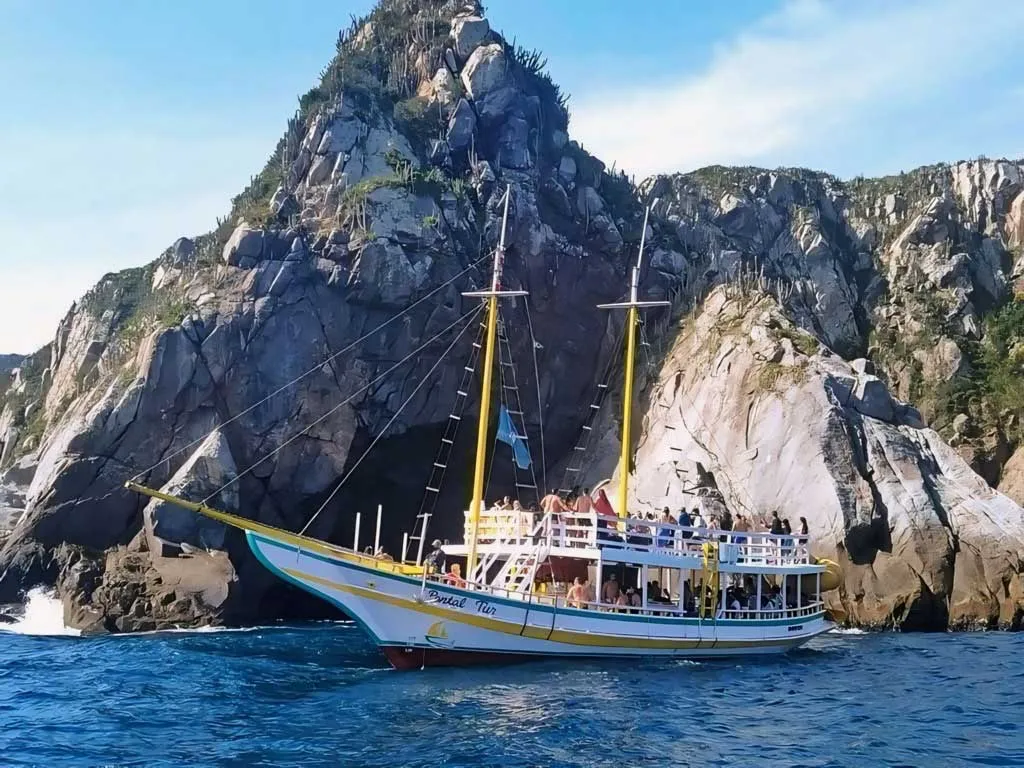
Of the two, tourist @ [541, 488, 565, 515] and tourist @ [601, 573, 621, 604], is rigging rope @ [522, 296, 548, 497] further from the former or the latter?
tourist @ [601, 573, 621, 604]

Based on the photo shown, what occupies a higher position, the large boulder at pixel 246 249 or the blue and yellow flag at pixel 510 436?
the large boulder at pixel 246 249

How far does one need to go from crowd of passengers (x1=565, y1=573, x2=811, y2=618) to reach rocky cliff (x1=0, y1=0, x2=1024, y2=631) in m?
8.91

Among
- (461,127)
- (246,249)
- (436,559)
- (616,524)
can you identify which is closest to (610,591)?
(616,524)

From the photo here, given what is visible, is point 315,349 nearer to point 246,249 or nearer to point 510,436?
point 246,249

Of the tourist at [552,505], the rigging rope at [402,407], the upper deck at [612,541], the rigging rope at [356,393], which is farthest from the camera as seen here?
the rigging rope at [402,407]

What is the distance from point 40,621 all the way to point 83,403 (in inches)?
483

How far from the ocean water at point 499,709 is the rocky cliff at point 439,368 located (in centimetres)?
1149

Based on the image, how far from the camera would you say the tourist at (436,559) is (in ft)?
102

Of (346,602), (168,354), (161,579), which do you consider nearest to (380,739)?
(346,602)

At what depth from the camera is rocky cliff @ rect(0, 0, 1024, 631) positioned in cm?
4603

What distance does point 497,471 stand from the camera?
58469 mm

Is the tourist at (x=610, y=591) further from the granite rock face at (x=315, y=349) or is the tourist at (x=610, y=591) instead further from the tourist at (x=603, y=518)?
the granite rock face at (x=315, y=349)

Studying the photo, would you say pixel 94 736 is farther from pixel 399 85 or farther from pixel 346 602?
pixel 399 85

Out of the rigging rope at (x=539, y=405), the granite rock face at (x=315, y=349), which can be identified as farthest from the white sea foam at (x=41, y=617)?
the rigging rope at (x=539, y=405)
